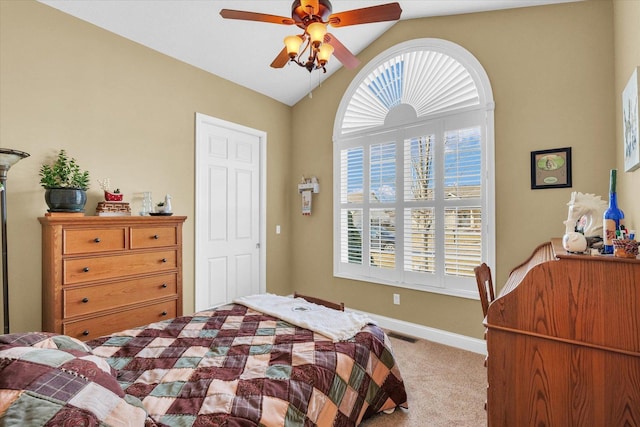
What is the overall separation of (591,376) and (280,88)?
4.02 metres

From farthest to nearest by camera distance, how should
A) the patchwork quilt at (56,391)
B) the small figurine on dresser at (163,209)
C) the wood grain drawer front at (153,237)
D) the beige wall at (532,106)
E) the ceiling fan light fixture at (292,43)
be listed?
the small figurine on dresser at (163,209) → the wood grain drawer front at (153,237) → the beige wall at (532,106) → the ceiling fan light fixture at (292,43) → the patchwork quilt at (56,391)

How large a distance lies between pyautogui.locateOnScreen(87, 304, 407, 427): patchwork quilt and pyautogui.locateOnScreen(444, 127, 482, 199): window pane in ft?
5.82

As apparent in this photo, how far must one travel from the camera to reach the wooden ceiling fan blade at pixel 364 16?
1.82 m

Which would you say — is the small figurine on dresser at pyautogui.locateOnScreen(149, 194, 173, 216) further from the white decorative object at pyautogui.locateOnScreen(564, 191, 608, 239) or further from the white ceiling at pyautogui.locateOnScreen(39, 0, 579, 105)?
the white decorative object at pyautogui.locateOnScreen(564, 191, 608, 239)

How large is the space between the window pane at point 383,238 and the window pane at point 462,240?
60 cm

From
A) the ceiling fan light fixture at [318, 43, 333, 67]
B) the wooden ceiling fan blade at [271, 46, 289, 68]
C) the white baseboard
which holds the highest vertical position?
the wooden ceiling fan blade at [271, 46, 289, 68]

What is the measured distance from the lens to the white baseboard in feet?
9.66

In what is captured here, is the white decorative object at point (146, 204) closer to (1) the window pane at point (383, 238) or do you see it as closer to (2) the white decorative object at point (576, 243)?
(1) the window pane at point (383, 238)

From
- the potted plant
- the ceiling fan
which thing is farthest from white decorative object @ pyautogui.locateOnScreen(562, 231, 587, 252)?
the potted plant

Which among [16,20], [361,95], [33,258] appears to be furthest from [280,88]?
[33,258]

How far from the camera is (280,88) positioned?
4.11 metres

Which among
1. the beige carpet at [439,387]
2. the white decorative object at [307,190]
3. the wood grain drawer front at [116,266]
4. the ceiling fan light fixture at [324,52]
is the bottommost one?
the beige carpet at [439,387]

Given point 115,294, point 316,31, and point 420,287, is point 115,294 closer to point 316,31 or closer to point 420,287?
point 316,31

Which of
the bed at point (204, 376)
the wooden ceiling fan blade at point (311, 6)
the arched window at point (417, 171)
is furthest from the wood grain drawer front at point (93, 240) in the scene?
the arched window at point (417, 171)
